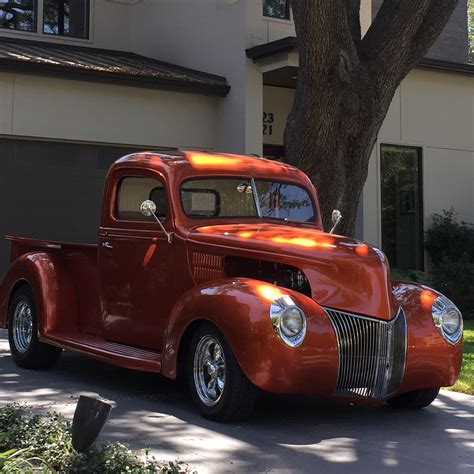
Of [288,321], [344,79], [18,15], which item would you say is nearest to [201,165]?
[288,321]

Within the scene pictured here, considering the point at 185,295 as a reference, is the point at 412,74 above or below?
above

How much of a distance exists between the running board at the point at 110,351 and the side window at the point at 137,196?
1.18 m

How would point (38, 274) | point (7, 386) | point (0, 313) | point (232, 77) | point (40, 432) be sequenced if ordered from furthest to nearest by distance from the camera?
point (232, 77)
point (0, 313)
point (38, 274)
point (7, 386)
point (40, 432)

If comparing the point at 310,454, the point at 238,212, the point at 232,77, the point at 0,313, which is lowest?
the point at 310,454

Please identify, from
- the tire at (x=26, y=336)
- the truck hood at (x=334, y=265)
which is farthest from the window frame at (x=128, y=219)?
the tire at (x=26, y=336)

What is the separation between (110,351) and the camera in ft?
21.8

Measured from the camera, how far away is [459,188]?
53.2 feet

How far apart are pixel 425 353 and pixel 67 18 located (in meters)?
12.8

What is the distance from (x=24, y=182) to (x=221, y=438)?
914 centimetres

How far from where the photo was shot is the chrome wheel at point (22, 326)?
785 cm

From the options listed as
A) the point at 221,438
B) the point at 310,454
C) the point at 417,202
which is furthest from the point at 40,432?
the point at 417,202

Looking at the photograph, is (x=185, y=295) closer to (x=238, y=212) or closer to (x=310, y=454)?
(x=238, y=212)

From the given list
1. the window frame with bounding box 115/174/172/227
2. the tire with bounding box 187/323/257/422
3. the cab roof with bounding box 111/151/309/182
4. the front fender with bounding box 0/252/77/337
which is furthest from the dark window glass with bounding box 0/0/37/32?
the tire with bounding box 187/323/257/422

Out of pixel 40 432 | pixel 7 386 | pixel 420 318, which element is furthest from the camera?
pixel 7 386
